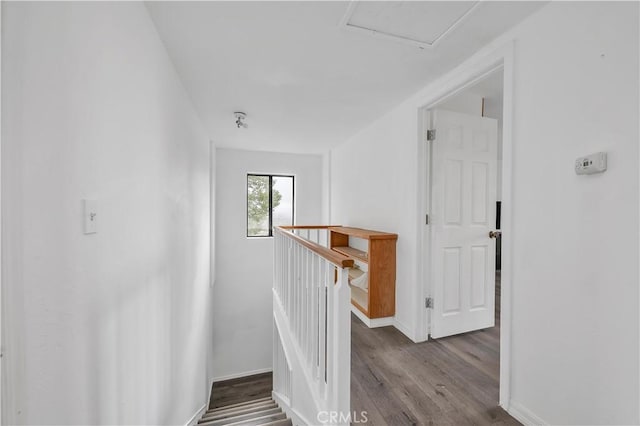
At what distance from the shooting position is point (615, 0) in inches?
41.9

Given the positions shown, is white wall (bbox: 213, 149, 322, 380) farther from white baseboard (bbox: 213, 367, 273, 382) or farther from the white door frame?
the white door frame

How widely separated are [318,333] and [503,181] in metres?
1.42

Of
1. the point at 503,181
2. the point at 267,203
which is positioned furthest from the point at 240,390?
the point at 503,181

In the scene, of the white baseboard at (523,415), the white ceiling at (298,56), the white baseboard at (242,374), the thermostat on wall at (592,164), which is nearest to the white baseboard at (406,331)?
the white baseboard at (523,415)

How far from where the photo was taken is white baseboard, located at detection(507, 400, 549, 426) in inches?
52.5

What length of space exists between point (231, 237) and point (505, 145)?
4.18 metres

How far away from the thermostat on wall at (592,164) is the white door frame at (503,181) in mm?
345

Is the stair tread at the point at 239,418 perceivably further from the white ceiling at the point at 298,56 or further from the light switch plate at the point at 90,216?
the white ceiling at the point at 298,56

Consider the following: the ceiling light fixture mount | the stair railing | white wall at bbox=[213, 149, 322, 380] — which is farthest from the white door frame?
white wall at bbox=[213, 149, 322, 380]

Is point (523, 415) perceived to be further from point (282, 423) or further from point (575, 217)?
point (282, 423)

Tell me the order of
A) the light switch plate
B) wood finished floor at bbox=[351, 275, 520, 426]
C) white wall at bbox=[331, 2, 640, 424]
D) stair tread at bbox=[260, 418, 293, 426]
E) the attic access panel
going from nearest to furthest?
the light switch plate < white wall at bbox=[331, 2, 640, 424] < the attic access panel < wood finished floor at bbox=[351, 275, 520, 426] < stair tread at bbox=[260, 418, 293, 426]

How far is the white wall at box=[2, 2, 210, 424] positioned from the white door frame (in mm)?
1938

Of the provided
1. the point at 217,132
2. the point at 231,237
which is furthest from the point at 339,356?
the point at 231,237

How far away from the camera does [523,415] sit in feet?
4.57
